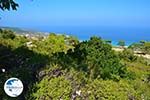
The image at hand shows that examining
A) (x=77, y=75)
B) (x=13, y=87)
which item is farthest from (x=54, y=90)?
(x=13, y=87)

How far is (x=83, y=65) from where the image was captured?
10.7 metres

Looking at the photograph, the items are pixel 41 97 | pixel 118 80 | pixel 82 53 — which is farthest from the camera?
pixel 82 53

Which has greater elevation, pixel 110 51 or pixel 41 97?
pixel 110 51

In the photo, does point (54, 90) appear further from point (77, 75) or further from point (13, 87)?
point (13, 87)

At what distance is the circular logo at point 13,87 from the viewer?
917 centimetres

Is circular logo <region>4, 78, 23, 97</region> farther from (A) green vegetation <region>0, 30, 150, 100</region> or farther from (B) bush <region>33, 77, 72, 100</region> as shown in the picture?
(B) bush <region>33, 77, 72, 100</region>

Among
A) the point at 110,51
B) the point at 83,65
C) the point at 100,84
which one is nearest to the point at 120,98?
the point at 100,84

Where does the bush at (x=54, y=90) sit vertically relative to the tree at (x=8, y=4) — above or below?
below

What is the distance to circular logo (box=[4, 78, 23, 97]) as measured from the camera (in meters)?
9.17

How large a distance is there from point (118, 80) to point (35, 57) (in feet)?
6.72

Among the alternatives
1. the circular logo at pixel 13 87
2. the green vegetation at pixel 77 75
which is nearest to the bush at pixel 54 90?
the green vegetation at pixel 77 75

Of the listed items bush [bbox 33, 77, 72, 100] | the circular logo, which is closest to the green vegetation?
bush [bbox 33, 77, 72, 100]

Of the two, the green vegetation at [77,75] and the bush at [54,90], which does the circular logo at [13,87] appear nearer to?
the green vegetation at [77,75]

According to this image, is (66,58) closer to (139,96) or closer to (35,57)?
(35,57)
